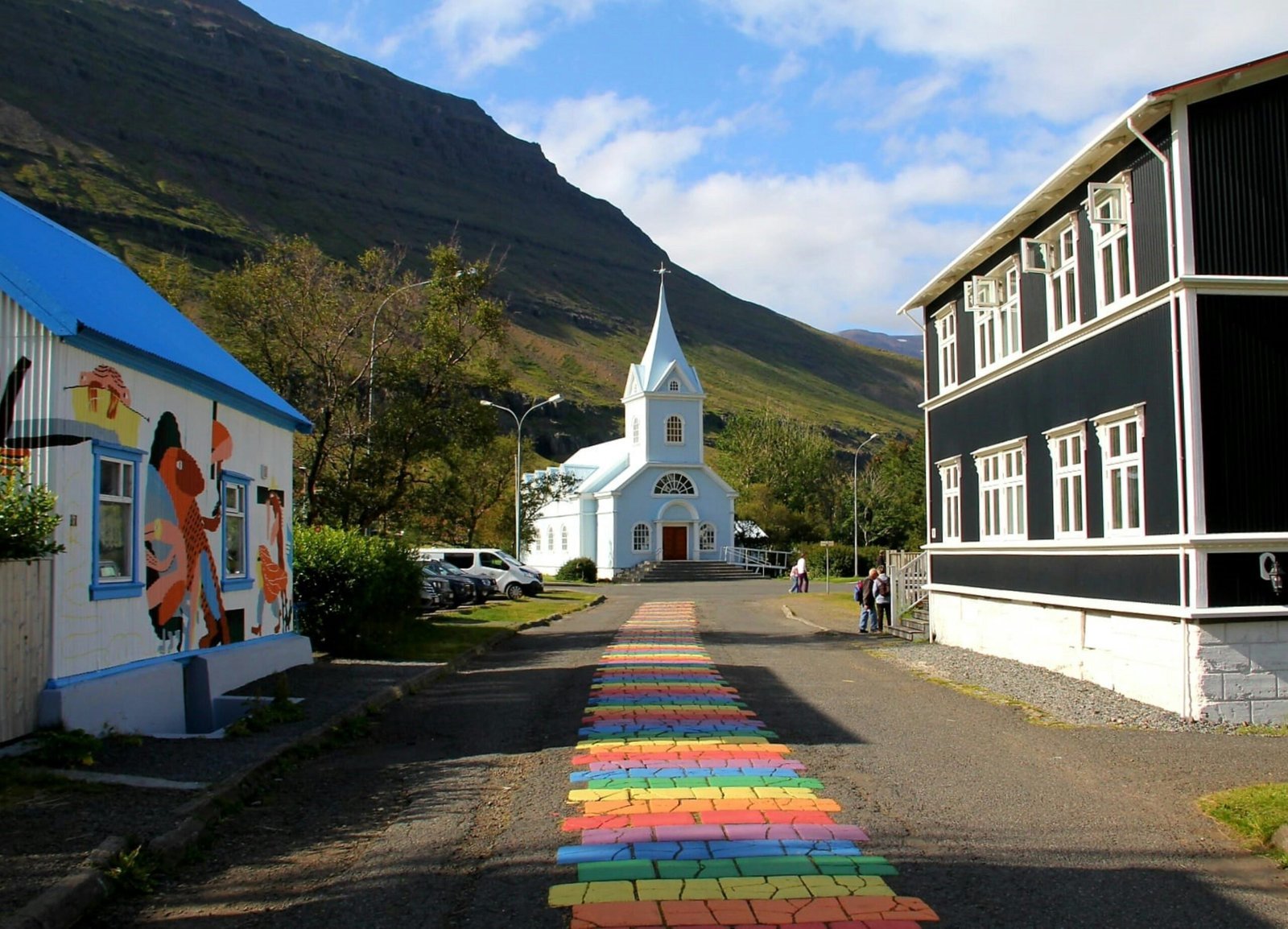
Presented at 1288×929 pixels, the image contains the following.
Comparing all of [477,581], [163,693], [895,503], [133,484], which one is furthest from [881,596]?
[895,503]

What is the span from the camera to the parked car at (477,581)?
1518 inches

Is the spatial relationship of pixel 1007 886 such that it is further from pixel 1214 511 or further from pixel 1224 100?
pixel 1224 100

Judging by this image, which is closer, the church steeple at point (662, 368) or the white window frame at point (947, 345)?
the white window frame at point (947, 345)

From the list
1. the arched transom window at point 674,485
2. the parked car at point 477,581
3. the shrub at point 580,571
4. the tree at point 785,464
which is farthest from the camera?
the tree at point 785,464

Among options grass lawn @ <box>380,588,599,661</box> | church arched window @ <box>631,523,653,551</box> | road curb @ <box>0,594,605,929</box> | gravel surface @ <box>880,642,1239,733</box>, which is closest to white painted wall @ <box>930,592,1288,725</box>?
gravel surface @ <box>880,642,1239,733</box>

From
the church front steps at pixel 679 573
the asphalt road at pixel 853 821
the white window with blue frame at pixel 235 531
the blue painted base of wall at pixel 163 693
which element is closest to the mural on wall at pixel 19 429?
the blue painted base of wall at pixel 163 693

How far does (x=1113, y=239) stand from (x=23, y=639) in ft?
43.8

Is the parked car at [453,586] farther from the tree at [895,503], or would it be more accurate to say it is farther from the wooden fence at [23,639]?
the tree at [895,503]

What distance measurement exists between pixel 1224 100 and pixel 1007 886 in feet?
36.8

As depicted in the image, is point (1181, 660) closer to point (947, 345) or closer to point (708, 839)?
point (708, 839)

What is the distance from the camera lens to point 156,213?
146625mm

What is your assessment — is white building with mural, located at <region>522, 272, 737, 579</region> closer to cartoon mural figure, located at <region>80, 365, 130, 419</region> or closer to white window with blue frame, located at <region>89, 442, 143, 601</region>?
white window with blue frame, located at <region>89, 442, 143, 601</region>

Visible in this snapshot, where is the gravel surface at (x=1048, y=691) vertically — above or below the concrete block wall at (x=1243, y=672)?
below

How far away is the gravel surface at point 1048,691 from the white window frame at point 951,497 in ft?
8.45
